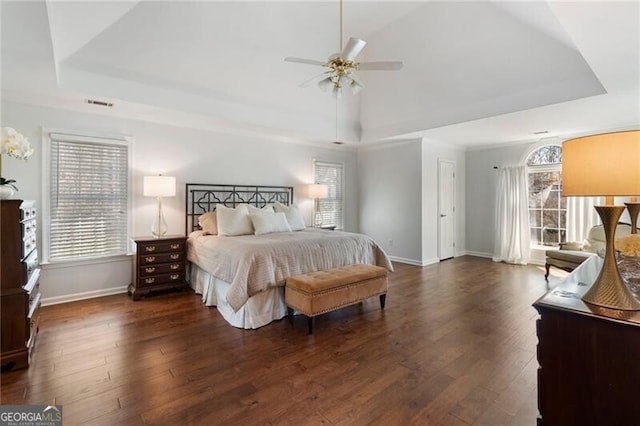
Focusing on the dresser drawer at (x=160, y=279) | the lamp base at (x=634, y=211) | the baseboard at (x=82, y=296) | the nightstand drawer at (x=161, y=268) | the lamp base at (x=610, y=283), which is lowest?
the baseboard at (x=82, y=296)

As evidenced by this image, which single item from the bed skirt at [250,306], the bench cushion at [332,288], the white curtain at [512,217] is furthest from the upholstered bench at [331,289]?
the white curtain at [512,217]

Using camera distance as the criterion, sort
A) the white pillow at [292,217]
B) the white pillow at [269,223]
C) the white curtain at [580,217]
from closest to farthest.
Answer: the white pillow at [269,223] < the white pillow at [292,217] < the white curtain at [580,217]

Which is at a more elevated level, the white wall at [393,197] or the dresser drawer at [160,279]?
the white wall at [393,197]

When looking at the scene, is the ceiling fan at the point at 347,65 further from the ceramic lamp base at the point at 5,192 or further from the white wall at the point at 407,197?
the white wall at the point at 407,197

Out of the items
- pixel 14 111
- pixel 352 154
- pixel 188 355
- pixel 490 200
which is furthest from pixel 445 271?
pixel 14 111

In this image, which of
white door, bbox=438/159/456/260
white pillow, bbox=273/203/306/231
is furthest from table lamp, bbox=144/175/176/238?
white door, bbox=438/159/456/260

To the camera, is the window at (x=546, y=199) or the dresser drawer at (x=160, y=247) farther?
the window at (x=546, y=199)

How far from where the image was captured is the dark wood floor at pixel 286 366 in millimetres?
1833

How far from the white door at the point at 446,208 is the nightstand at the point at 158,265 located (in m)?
4.81

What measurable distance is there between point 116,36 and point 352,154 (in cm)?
477

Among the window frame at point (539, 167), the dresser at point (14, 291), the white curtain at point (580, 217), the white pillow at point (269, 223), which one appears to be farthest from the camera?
the window frame at point (539, 167)

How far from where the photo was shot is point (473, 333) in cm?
290

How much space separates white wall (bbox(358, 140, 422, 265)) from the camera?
232 inches

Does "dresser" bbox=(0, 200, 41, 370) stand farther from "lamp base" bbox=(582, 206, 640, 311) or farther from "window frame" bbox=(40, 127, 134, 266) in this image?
"lamp base" bbox=(582, 206, 640, 311)
